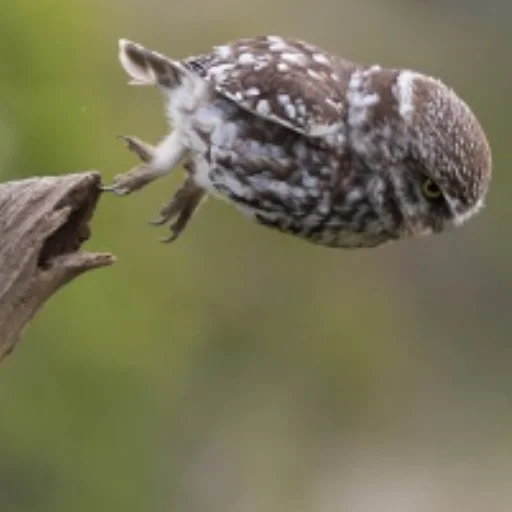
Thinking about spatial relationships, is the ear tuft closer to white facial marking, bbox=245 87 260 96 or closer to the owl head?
white facial marking, bbox=245 87 260 96

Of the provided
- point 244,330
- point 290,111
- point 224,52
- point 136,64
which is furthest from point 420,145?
point 244,330

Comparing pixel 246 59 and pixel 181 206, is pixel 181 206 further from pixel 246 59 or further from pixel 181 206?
pixel 246 59

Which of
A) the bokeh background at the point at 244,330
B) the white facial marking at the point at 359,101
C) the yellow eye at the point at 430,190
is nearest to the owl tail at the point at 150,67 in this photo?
the white facial marking at the point at 359,101

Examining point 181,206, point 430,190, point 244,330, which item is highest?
point 430,190

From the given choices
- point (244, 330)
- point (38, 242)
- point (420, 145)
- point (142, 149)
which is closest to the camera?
point (38, 242)

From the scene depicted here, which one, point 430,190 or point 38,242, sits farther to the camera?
point 430,190

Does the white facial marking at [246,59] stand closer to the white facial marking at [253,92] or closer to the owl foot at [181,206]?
the white facial marking at [253,92]

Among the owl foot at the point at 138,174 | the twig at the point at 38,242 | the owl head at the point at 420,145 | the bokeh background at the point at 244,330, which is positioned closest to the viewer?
the twig at the point at 38,242

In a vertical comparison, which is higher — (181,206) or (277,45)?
(277,45)

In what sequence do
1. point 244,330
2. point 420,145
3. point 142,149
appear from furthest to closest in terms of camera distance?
point 244,330 → point 142,149 → point 420,145
